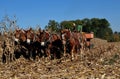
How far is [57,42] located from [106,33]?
127 ft

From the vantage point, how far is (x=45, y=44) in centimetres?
2434

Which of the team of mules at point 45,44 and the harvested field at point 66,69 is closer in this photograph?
the harvested field at point 66,69

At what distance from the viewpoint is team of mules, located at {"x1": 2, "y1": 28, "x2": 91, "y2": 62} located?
2373 cm

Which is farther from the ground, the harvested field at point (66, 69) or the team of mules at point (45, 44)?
the team of mules at point (45, 44)

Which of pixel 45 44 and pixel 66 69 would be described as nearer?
pixel 66 69

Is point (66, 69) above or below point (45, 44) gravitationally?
below

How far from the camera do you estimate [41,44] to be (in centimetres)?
2439

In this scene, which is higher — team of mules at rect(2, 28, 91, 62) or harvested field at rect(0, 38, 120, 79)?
team of mules at rect(2, 28, 91, 62)

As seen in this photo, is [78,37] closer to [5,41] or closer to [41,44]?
[41,44]

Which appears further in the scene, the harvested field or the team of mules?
the team of mules

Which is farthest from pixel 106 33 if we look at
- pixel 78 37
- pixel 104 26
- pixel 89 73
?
pixel 89 73

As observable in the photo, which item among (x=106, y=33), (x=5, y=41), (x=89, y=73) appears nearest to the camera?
(x=89, y=73)

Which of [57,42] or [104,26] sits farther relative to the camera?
[104,26]

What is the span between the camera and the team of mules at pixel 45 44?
2373 cm
